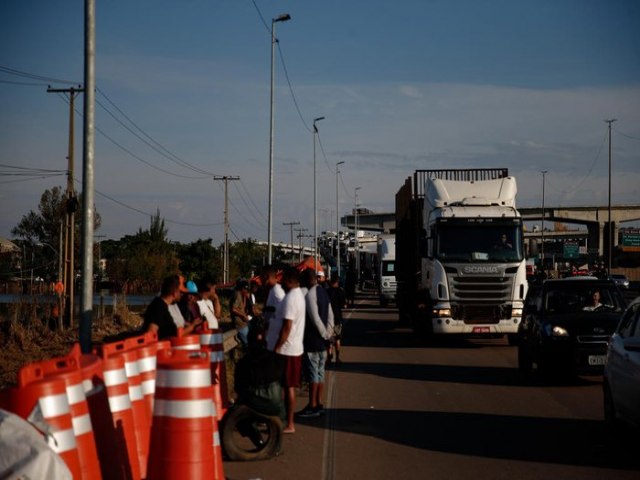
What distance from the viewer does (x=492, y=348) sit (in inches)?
912

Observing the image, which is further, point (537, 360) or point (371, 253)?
point (371, 253)

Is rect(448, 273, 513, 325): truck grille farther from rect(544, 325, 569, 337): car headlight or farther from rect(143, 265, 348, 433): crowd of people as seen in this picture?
rect(143, 265, 348, 433): crowd of people

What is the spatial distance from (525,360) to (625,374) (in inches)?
282

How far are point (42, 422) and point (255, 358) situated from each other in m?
4.54

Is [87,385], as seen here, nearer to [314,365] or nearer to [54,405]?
[54,405]

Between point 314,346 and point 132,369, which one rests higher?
point 132,369

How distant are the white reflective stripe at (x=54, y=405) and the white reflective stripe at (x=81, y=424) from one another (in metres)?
0.23

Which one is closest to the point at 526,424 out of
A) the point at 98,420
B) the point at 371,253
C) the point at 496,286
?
the point at 98,420

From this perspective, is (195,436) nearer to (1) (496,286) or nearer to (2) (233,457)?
(2) (233,457)

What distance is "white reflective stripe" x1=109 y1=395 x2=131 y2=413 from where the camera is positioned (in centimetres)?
664

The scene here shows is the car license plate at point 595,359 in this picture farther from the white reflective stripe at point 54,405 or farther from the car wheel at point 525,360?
the white reflective stripe at point 54,405

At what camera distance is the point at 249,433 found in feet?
31.0

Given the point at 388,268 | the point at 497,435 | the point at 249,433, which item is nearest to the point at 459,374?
the point at 497,435

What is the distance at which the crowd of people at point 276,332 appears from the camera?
372 inches
